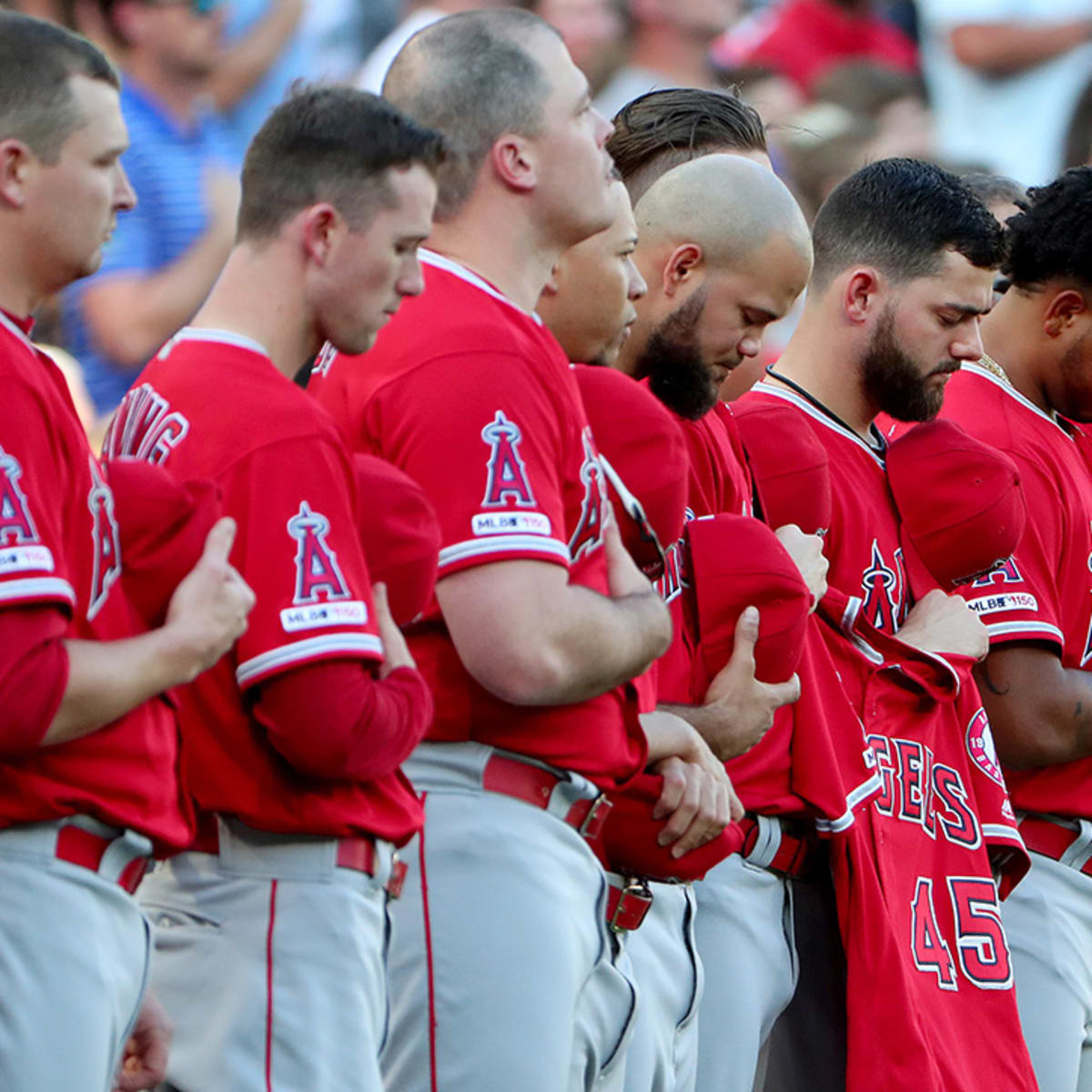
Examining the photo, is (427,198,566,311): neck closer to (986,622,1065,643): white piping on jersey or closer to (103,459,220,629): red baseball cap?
(103,459,220,629): red baseball cap

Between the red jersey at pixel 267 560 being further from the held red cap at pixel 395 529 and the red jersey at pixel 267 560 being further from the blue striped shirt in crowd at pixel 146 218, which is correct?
the blue striped shirt in crowd at pixel 146 218

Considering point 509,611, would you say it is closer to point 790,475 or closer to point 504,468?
point 504,468

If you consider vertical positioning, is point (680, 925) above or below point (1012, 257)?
below

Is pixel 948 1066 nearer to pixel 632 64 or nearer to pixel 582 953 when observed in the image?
pixel 582 953

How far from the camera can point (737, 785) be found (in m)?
3.43

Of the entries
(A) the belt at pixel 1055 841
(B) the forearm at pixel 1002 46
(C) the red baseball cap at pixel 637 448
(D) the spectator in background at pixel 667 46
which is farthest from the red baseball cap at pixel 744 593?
(B) the forearm at pixel 1002 46

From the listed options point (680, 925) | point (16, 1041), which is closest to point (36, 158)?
point (16, 1041)

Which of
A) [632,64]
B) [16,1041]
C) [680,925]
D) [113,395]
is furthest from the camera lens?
[632,64]

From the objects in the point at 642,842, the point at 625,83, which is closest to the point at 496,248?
the point at 642,842

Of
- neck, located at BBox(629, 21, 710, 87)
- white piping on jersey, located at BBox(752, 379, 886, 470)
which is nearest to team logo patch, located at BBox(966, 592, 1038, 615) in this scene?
white piping on jersey, located at BBox(752, 379, 886, 470)

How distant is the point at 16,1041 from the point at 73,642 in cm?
44

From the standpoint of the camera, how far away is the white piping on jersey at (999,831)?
379cm

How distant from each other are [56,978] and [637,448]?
1.21 metres

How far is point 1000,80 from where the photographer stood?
9367 mm
